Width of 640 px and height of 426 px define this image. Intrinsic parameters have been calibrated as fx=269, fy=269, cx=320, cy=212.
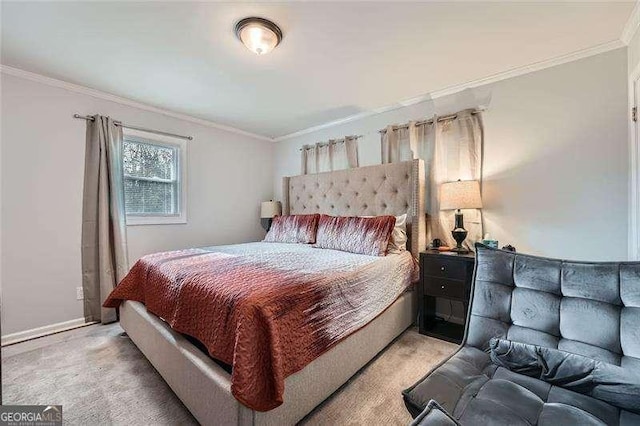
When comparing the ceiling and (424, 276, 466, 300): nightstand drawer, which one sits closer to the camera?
the ceiling

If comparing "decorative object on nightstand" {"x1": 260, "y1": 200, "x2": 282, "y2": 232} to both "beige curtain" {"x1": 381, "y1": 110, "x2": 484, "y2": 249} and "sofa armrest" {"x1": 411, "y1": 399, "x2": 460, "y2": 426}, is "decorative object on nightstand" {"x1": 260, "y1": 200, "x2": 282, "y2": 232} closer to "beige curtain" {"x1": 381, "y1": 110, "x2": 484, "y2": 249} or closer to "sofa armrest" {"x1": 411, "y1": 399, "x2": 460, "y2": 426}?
"beige curtain" {"x1": 381, "y1": 110, "x2": 484, "y2": 249}

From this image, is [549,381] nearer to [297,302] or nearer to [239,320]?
[297,302]

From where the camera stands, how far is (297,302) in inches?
57.2

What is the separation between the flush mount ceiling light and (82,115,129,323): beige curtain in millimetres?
2015

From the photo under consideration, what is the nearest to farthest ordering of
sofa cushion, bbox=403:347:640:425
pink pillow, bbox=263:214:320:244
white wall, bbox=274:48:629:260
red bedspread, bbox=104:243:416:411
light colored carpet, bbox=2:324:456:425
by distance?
sofa cushion, bbox=403:347:640:425 < red bedspread, bbox=104:243:416:411 < light colored carpet, bbox=2:324:456:425 < white wall, bbox=274:48:629:260 < pink pillow, bbox=263:214:320:244

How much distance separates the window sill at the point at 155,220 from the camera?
3.15 meters

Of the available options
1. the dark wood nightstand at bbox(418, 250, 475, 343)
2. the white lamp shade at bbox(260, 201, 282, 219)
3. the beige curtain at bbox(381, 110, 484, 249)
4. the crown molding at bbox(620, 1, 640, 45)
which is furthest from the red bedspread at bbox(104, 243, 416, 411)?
the crown molding at bbox(620, 1, 640, 45)

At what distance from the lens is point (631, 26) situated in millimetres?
1847

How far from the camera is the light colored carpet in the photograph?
155 centimetres

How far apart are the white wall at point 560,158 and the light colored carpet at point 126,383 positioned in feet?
4.46

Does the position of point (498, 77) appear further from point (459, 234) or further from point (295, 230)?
point (295, 230)

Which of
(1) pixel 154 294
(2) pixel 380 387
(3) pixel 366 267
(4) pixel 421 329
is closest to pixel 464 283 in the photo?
(4) pixel 421 329

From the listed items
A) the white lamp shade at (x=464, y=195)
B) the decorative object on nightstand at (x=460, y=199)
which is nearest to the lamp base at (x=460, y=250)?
the decorative object on nightstand at (x=460, y=199)

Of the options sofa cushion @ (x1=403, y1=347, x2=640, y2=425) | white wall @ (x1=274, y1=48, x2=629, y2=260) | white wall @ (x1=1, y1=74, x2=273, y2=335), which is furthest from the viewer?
white wall @ (x1=1, y1=74, x2=273, y2=335)
